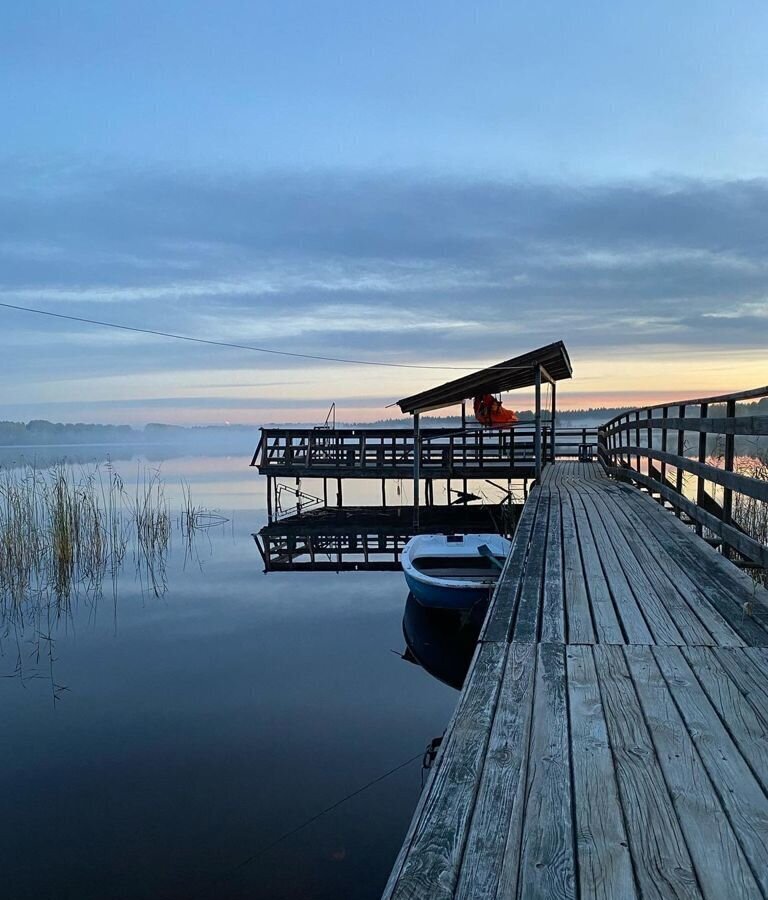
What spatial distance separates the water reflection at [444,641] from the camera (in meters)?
7.40

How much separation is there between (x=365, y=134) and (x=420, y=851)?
18.4 meters

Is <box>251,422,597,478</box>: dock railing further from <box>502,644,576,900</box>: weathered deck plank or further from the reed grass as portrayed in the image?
<box>502,644,576,900</box>: weathered deck plank

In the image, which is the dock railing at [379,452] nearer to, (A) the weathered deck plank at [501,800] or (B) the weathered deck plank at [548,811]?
(A) the weathered deck plank at [501,800]

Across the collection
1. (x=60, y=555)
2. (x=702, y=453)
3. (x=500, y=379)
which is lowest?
(x=60, y=555)

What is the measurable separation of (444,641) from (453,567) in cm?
111

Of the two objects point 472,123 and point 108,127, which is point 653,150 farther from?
point 108,127

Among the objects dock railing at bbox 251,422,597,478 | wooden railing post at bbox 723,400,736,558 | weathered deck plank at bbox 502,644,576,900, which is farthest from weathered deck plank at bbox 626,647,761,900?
dock railing at bbox 251,422,597,478

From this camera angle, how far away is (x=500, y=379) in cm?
1734

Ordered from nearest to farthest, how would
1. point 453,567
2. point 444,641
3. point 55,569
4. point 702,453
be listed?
point 702,453
point 444,641
point 453,567
point 55,569

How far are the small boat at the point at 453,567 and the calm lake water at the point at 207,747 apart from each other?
0.95 meters

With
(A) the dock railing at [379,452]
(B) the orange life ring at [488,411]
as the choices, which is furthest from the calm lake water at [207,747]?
(A) the dock railing at [379,452]

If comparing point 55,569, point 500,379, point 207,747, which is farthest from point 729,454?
point 500,379

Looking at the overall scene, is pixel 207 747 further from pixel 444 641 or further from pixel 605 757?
pixel 605 757

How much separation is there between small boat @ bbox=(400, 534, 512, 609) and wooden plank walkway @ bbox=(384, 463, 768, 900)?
2476mm
